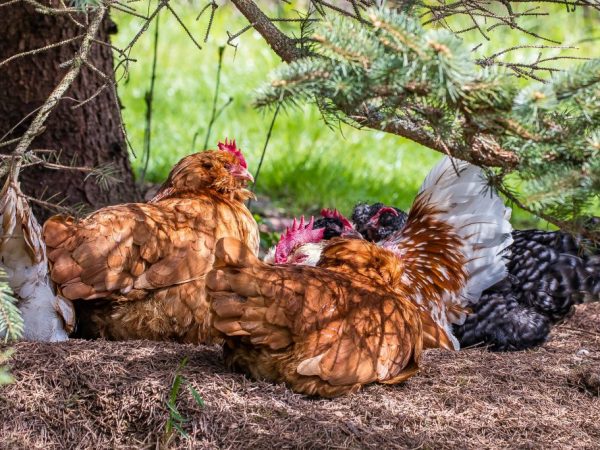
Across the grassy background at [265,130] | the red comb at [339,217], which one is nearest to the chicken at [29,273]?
the red comb at [339,217]

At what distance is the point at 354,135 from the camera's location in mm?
9352

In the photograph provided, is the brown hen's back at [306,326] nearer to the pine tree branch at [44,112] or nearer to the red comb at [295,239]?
the pine tree branch at [44,112]

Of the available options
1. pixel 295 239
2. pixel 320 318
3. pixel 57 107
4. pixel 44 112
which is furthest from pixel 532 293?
pixel 57 107

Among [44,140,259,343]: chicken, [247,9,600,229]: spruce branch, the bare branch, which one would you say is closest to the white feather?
[44,140,259,343]: chicken

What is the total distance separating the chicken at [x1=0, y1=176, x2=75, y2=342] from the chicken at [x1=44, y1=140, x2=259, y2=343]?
0.08 metres

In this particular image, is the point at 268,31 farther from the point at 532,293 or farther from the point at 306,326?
the point at 532,293

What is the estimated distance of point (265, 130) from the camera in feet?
28.8

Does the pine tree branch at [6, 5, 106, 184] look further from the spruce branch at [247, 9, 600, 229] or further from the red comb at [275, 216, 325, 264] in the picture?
the red comb at [275, 216, 325, 264]

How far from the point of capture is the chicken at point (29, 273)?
3.43 m

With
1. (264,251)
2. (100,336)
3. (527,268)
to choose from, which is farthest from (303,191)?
(100,336)

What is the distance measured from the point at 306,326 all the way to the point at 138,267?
3.49 ft

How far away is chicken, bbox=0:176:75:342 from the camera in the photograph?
343cm

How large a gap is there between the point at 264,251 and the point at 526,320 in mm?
2181

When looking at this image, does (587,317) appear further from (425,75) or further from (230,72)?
(230,72)
